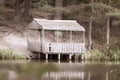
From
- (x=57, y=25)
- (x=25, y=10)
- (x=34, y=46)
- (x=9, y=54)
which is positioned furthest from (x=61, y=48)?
(x=25, y=10)

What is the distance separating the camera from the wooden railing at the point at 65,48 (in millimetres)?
29094

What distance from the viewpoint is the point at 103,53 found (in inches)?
1200

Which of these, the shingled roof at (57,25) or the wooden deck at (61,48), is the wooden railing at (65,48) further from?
the shingled roof at (57,25)

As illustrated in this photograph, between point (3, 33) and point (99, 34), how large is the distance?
869 cm

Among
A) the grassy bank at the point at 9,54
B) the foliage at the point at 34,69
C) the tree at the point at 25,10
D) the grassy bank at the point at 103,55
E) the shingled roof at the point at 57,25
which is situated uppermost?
the foliage at the point at 34,69

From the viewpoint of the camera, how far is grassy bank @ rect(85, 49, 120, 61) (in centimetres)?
2994

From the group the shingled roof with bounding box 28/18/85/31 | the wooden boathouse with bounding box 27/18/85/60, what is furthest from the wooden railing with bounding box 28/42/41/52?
the shingled roof with bounding box 28/18/85/31

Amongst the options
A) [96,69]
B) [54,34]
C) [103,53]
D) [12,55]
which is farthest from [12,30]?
[96,69]

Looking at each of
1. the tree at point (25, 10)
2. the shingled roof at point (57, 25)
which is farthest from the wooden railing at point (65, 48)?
the tree at point (25, 10)

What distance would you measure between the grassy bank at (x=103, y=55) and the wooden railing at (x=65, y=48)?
76 centimetres

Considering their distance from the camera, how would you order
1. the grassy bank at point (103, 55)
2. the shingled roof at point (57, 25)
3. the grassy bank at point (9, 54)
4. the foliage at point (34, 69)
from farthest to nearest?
1. the grassy bank at point (103, 55)
2. the shingled roof at point (57, 25)
3. the grassy bank at point (9, 54)
4. the foliage at point (34, 69)

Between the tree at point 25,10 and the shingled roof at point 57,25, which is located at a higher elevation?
the tree at point 25,10

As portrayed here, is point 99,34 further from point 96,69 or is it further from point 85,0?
point 96,69

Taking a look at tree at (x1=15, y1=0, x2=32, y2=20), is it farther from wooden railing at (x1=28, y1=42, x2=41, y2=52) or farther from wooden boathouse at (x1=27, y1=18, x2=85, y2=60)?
wooden railing at (x1=28, y1=42, x2=41, y2=52)
